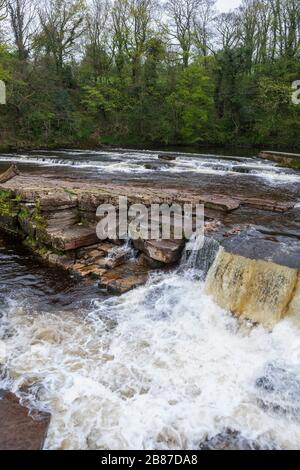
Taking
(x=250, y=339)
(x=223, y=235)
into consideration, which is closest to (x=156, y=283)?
(x=223, y=235)

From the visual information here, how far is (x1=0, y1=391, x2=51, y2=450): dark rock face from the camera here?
3219 mm

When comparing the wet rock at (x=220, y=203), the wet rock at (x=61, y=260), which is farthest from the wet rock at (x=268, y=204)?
the wet rock at (x=61, y=260)

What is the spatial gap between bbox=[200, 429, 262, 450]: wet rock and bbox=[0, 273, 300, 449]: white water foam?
7 centimetres

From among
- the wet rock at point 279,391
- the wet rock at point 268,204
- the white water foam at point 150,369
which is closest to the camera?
the white water foam at point 150,369

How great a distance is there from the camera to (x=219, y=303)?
17.8 ft

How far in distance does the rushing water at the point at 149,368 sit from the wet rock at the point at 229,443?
6cm

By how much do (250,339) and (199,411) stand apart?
1.47 meters

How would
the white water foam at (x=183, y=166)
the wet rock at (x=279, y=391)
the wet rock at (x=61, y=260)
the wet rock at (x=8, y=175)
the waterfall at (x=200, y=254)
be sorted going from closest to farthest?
the wet rock at (x=279, y=391) → the waterfall at (x=200, y=254) → the wet rock at (x=61, y=260) → the wet rock at (x=8, y=175) → the white water foam at (x=183, y=166)

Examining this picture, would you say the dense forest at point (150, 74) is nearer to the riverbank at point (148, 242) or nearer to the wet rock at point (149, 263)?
the riverbank at point (148, 242)

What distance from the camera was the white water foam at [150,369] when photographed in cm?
344

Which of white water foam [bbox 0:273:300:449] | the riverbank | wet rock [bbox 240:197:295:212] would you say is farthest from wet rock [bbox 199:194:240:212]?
white water foam [bbox 0:273:300:449]

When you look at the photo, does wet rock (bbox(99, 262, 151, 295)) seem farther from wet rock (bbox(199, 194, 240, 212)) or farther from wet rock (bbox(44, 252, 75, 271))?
wet rock (bbox(199, 194, 240, 212))

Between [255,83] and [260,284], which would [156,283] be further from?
[255,83]
